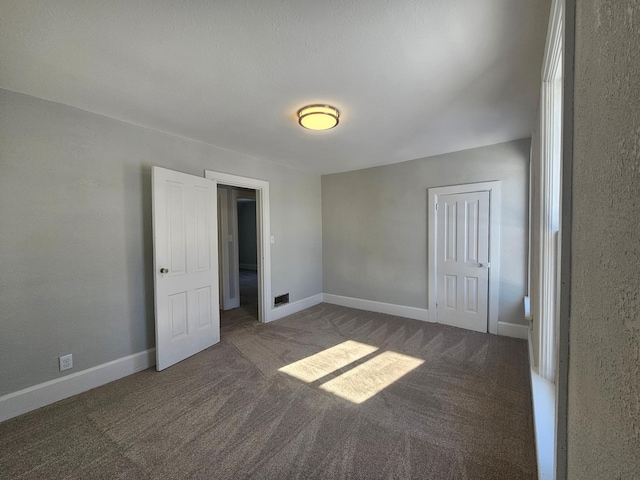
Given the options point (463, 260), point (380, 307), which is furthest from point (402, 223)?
point (380, 307)

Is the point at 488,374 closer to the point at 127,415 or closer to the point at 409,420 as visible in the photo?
the point at 409,420

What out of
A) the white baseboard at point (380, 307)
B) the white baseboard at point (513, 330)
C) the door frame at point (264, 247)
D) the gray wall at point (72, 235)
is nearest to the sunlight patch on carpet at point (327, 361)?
the white baseboard at point (380, 307)

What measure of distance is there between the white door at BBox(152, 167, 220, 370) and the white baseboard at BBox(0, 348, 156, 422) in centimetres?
24

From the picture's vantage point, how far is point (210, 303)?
129 inches

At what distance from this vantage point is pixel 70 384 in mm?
2312

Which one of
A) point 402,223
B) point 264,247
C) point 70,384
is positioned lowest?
point 70,384

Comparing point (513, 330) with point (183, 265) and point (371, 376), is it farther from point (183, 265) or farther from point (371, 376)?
point (183, 265)

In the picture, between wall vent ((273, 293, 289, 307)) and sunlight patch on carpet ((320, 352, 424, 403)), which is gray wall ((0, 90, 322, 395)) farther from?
sunlight patch on carpet ((320, 352, 424, 403))

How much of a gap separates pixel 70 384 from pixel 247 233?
27.5ft

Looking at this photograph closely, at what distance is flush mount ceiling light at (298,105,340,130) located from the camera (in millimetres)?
2287

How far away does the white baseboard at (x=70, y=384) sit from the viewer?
2055mm

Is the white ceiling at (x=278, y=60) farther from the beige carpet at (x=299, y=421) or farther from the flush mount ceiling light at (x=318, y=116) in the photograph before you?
the beige carpet at (x=299, y=421)

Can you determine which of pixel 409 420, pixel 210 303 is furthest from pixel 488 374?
pixel 210 303

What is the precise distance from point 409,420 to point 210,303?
2.40 m
